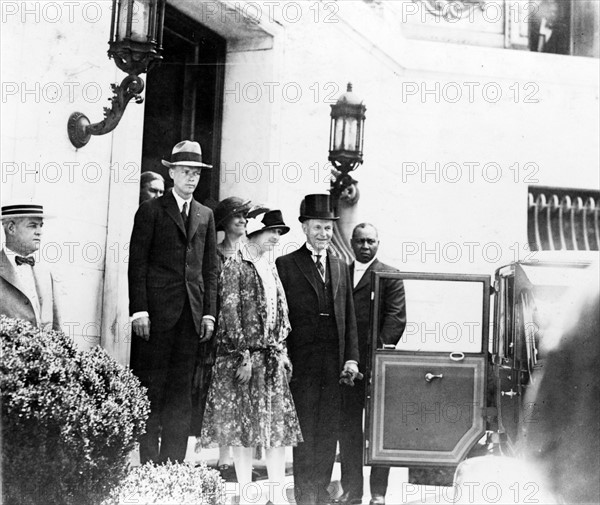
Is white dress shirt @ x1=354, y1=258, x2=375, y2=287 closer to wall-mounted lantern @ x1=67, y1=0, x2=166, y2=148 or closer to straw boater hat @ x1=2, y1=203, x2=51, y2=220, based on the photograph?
wall-mounted lantern @ x1=67, y1=0, x2=166, y2=148

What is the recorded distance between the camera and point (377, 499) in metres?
5.07

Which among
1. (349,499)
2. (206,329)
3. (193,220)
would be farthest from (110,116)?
(349,499)

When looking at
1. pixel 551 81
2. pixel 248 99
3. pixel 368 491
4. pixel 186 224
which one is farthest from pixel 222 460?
pixel 551 81

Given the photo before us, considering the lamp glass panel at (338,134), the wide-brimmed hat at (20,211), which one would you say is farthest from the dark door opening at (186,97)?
the wide-brimmed hat at (20,211)

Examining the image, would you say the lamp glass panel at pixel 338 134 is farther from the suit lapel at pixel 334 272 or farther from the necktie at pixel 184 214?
the necktie at pixel 184 214

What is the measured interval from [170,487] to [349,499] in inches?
Result: 66.0

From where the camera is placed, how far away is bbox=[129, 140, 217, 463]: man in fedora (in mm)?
4379

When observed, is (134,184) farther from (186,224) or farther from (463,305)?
(463,305)

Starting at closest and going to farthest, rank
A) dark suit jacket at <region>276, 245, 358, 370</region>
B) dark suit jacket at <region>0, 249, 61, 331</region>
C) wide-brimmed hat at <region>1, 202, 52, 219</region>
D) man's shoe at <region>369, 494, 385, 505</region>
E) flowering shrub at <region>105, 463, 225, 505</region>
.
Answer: flowering shrub at <region>105, 463, 225, 505</region> < dark suit jacket at <region>0, 249, 61, 331</region> < wide-brimmed hat at <region>1, 202, 52, 219</region> < dark suit jacket at <region>276, 245, 358, 370</region> < man's shoe at <region>369, 494, 385, 505</region>

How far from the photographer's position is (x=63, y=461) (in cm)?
319

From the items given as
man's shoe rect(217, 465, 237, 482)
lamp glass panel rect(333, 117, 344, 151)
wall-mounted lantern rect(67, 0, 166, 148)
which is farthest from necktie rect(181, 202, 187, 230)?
lamp glass panel rect(333, 117, 344, 151)

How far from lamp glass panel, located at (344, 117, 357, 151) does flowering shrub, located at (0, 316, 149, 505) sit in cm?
276

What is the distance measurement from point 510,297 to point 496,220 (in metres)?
1.47

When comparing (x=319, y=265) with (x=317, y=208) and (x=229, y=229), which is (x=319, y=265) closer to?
(x=317, y=208)
